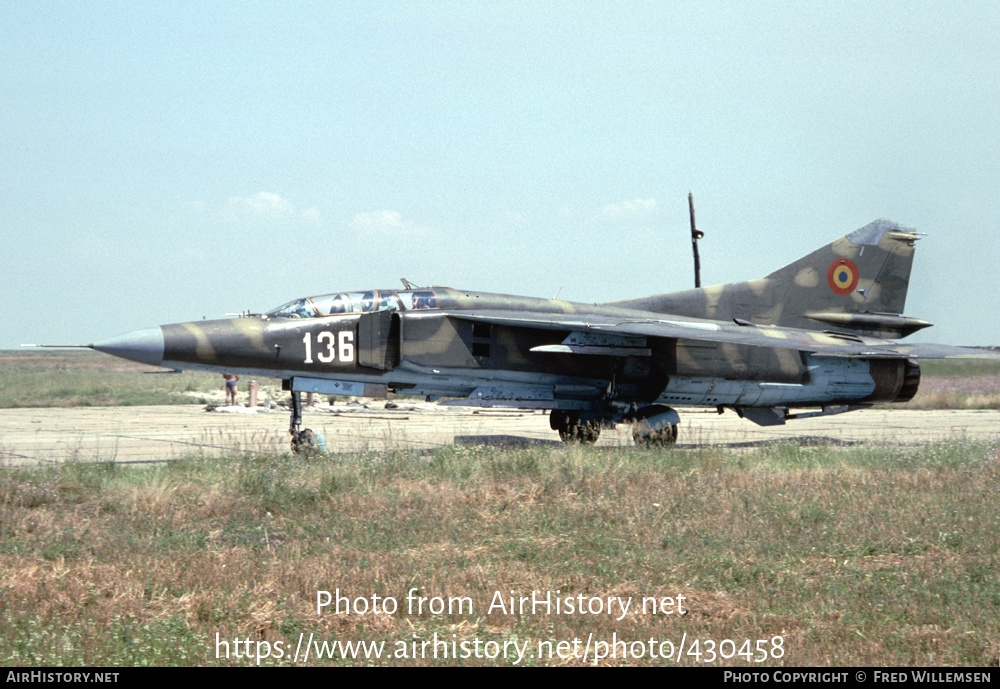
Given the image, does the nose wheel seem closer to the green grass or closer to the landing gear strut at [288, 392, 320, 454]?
the landing gear strut at [288, 392, 320, 454]

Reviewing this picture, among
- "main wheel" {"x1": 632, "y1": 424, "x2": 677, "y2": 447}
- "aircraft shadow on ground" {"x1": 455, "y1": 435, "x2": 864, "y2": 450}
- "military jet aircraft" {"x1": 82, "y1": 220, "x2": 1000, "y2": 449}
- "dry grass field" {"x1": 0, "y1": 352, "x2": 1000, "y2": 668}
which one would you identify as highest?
"military jet aircraft" {"x1": 82, "y1": 220, "x2": 1000, "y2": 449}

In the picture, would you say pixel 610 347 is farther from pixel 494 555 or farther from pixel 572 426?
pixel 494 555

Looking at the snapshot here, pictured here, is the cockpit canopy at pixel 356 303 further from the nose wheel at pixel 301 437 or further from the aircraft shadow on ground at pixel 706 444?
the aircraft shadow on ground at pixel 706 444

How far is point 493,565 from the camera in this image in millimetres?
6715

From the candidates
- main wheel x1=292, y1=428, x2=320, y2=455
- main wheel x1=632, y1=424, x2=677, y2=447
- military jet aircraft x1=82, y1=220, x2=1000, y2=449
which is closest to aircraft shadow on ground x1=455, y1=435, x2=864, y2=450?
military jet aircraft x1=82, y1=220, x2=1000, y2=449

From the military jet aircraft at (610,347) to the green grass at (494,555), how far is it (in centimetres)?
259

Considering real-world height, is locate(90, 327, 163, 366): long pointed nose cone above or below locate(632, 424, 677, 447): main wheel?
above

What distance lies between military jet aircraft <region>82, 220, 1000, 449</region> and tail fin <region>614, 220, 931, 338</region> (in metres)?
0.03

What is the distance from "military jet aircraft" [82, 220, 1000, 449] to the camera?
533 inches

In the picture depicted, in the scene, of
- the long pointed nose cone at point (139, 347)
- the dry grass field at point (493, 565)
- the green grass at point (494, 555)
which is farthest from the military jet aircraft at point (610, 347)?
the dry grass field at point (493, 565)

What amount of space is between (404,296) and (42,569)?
8.57 m

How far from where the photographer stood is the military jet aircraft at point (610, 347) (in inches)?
533

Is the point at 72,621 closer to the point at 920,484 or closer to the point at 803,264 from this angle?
the point at 920,484

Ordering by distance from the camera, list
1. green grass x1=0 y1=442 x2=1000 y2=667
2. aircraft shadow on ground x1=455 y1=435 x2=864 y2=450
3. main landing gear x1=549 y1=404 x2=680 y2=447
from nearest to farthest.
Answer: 1. green grass x1=0 y1=442 x2=1000 y2=667
2. main landing gear x1=549 y1=404 x2=680 y2=447
3. aircraft shadow on ground x1=455 y1=435 x2=864 y2=450
